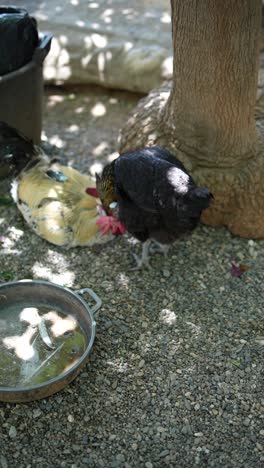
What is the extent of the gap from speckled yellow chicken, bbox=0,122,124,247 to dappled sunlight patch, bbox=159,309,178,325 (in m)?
0.81

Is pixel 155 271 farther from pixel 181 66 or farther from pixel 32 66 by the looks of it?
pixel 32 66

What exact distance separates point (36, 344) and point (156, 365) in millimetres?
782

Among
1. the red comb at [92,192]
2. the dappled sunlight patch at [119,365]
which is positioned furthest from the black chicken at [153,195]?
the dappled sunlight patch at [119,365]

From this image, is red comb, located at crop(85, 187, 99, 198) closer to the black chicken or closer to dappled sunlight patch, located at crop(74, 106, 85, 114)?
the black chicken

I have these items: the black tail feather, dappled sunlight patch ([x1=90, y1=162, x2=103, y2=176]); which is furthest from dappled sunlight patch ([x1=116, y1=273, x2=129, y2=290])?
dappled sunlight patch ([x1=90, y1=162, x2=103, y2=176])

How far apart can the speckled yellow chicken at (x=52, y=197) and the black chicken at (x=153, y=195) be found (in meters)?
0.29

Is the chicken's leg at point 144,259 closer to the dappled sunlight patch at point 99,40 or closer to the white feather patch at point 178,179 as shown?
the white feather patch at point 178,179

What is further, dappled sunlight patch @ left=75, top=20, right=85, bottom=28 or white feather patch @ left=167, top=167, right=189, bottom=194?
dappled sunlight patch @ left=75, top=20, right=85, bottom=28

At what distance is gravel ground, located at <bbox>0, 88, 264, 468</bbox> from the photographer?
3080 mm

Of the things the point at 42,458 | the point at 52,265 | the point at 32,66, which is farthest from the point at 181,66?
the point at 42,458

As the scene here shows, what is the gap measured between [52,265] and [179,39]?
197 centimetres

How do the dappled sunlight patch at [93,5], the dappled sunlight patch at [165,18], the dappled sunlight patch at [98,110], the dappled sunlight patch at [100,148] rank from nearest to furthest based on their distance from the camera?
the dappled sunlight patch at [100,148]
the dappled sunlight patch at [98,110]
the dappled sunlight patch at [165,18]
the dappled sunlight patch at [93,5]

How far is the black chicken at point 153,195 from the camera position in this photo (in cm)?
369

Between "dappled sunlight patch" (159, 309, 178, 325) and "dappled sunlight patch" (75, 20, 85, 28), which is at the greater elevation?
"dappled sunlight patch" (75, 20, 85, 28)
